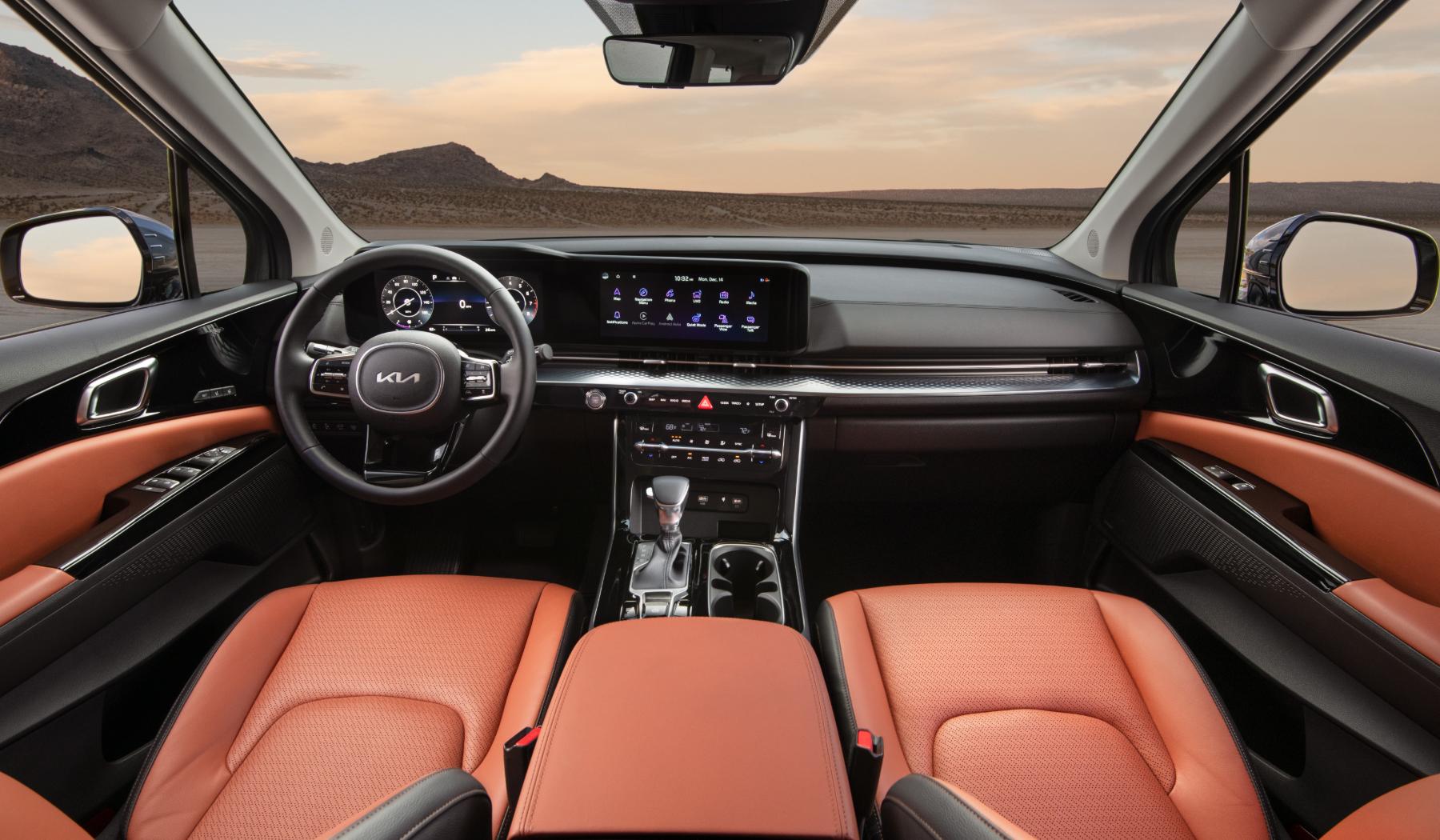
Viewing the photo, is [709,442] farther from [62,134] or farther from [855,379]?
[62,134]

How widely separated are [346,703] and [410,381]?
73cm

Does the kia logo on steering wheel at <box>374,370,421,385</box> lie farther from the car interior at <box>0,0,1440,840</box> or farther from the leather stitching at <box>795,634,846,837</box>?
the leather stitching at <box>795,634,846,837</box>

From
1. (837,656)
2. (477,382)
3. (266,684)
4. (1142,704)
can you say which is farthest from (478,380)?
(1142,704)

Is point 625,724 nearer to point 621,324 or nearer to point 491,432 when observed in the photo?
point 491,432

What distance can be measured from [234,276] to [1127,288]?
2.82 metres

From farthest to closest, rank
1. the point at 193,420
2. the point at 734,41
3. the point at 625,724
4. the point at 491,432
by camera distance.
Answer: the point at 491,432 → the point at 193,420 → the point at 734,41 → the point at 625,724

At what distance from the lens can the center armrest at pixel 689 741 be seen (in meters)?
0.87

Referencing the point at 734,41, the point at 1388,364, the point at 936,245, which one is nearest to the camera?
the point at 1388,364

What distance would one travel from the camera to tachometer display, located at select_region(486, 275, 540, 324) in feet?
8.14

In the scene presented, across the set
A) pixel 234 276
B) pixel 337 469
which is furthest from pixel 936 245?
pixel 234 276

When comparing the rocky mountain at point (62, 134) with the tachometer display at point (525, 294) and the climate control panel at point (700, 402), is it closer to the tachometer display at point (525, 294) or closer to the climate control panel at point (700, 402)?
the tachometer display at point (525, 294)

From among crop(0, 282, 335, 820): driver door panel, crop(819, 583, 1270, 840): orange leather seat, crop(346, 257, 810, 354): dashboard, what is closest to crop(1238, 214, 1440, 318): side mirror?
crop(819, 583, 1270, 840): orange leather seat

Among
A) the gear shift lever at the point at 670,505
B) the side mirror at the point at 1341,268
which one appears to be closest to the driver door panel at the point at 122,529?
the gear shift lever at the point at 670,505

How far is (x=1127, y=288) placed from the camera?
2.59 meters
